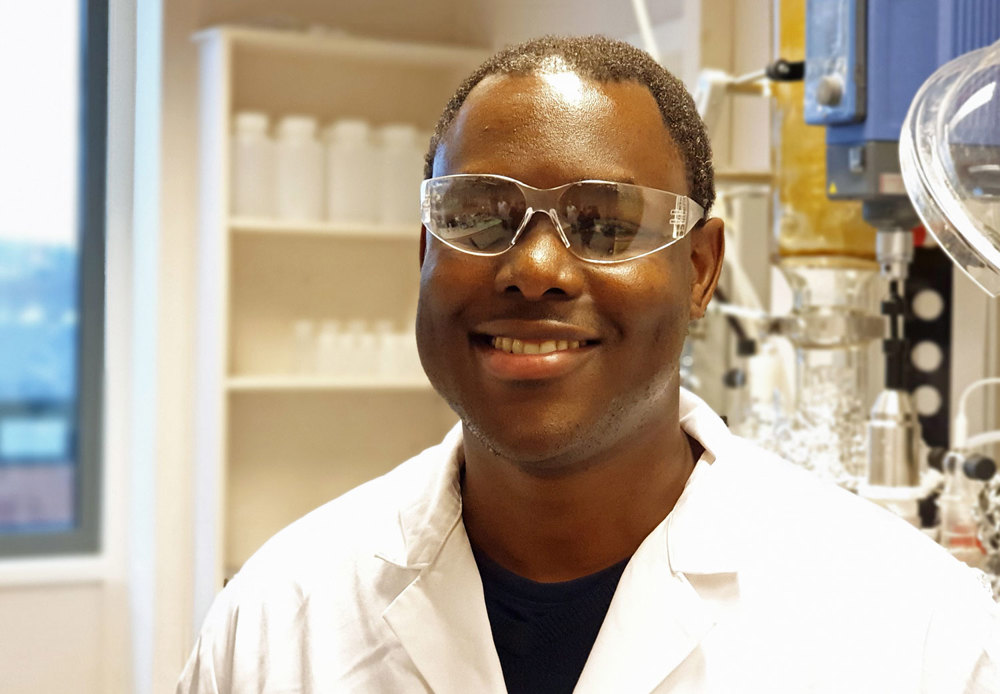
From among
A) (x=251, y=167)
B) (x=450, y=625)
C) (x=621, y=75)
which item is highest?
(x=251, y=167)

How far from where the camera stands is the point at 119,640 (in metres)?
3.20

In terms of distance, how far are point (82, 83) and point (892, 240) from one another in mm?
2713

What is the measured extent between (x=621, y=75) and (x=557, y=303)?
0.69 feet

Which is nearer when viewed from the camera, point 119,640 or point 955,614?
point 955,614

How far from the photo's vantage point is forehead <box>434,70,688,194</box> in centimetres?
90

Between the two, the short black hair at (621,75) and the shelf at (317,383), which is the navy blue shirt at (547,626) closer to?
the short black hair at (621,75)

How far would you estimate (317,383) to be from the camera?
2.95 m

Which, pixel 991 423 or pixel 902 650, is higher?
pixel 991 423

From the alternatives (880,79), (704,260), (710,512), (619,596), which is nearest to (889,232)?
(880,79)

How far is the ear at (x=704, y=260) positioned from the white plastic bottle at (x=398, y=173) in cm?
209

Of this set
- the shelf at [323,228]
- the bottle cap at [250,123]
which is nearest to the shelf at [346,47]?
the bottle cap at [250,123]

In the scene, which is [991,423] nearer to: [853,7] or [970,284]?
[970,284]

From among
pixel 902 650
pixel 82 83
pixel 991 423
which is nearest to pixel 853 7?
pixel 991 423

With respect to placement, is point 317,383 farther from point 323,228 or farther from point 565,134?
point 565,134
